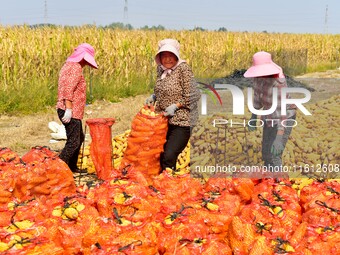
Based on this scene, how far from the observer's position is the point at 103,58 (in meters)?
17.1

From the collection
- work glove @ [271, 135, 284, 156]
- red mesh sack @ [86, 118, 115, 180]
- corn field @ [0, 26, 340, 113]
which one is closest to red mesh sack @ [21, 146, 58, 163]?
red mesh sack @ [86, 118, 115, 180]

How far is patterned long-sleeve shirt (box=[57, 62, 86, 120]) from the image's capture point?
6457 millimetres

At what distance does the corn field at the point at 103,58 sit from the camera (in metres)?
14.1

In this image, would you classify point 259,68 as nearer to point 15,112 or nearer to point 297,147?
point 297,147

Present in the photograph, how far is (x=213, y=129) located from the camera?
629 cm

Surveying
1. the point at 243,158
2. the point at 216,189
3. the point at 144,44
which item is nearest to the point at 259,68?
the point at 243,158

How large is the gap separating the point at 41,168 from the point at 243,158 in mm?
2333

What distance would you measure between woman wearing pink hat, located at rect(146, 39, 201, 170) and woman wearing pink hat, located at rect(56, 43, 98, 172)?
1.12 m

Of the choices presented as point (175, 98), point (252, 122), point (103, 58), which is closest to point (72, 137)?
point (175, 98)

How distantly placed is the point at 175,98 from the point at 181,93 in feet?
0.31

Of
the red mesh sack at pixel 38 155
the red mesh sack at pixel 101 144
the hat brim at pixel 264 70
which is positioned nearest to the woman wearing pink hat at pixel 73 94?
the red mesh sack at pixel 101 144

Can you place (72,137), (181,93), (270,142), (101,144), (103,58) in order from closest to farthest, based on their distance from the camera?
(270,142) → (181,93) → (101,144) → (72,137) → (103,58)

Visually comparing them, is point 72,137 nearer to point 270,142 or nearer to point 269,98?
point 270,142

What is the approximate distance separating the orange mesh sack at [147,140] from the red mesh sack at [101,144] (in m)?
0.34
